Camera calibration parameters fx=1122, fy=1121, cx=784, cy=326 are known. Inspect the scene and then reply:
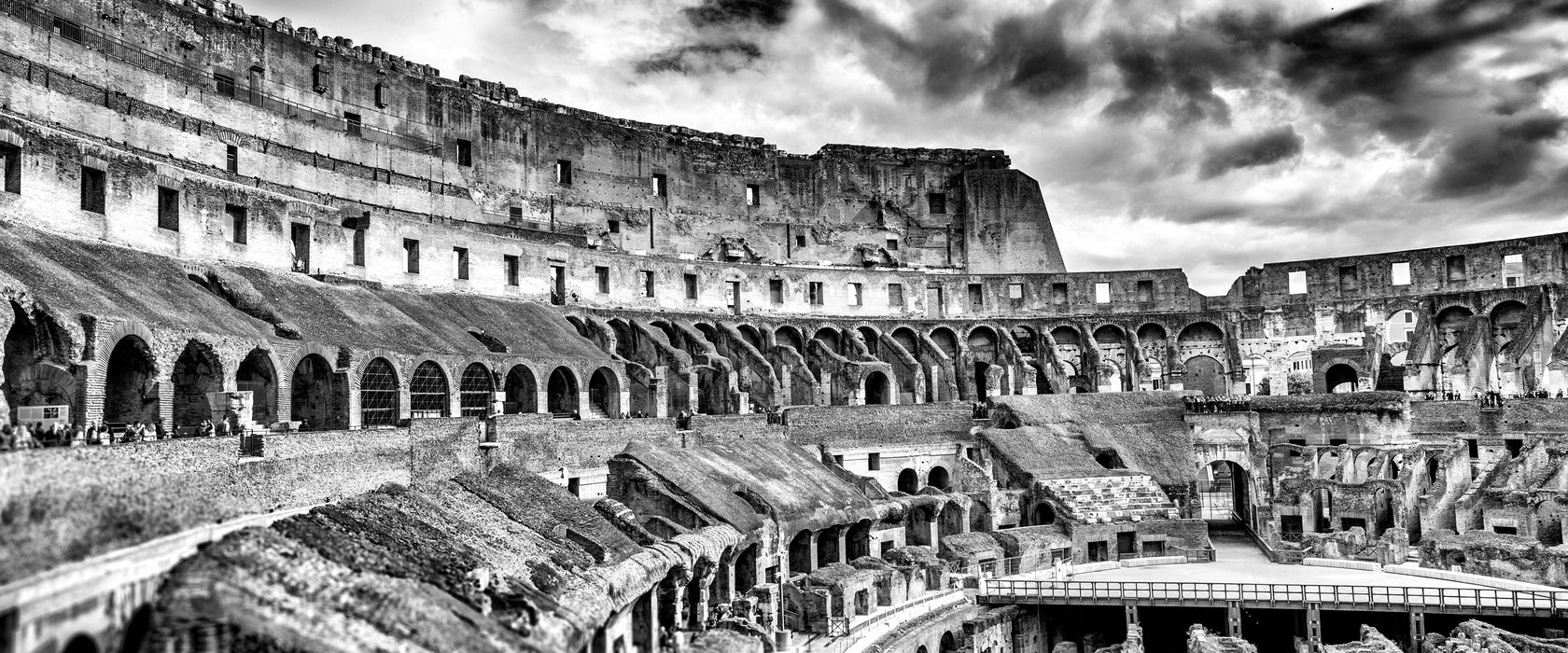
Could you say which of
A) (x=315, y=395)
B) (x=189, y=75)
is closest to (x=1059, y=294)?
(x=315, y=395)

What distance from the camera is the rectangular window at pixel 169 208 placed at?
3372cm

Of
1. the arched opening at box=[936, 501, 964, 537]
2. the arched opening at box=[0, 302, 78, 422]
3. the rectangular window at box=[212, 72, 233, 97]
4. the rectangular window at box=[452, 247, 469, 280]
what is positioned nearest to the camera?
the arched opening at box=[0, 302, 78, 422]

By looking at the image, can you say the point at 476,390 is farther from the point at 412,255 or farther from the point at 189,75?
the point at 189,75

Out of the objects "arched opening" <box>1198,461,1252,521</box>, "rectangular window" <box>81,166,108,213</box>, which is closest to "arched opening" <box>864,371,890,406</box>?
"arched opening" <box>1198,461,1252,521</box>

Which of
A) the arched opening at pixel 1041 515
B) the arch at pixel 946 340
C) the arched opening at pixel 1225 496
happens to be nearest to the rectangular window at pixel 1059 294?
the arch at pixel 946 340

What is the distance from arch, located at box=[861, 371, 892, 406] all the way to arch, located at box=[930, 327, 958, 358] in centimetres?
590

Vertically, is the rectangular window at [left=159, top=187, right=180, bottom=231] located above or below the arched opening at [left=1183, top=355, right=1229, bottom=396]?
above

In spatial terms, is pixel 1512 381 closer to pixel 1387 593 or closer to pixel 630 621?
pixel 1387 593

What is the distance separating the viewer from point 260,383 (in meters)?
30.1

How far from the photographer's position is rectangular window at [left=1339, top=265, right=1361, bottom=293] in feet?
199

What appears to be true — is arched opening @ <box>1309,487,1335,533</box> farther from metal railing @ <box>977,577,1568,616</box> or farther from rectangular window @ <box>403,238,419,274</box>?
rectangular window @ <box>403,238,419,274</box>

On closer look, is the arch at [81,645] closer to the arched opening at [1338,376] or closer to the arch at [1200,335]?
the arch at [1200,335]

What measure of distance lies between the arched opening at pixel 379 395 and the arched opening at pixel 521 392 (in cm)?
567

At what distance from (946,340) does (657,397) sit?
2261 cm
